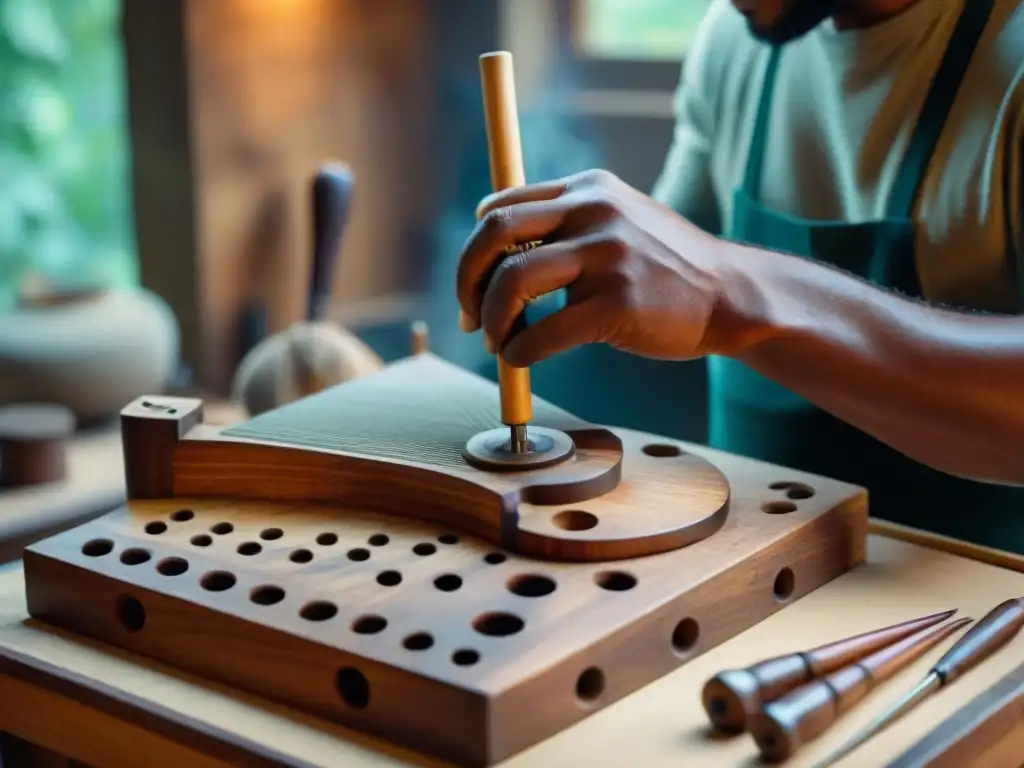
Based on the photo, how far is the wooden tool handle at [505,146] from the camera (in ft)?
2.90

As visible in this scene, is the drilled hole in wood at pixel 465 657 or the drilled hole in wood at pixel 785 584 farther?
the drilled hole in wood at pixel 785 584

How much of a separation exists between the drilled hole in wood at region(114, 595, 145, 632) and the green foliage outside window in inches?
48.1

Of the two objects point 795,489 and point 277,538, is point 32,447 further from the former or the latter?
point 795,489

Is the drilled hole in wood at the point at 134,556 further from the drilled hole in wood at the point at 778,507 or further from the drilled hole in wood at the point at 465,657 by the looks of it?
the drilled hole in wood at the point at 778,507

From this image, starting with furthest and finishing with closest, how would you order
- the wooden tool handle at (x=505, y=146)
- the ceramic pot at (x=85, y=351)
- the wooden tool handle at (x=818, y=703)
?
1. the ceramic pot at (x=85, y=351)
2. the wooden tool handle at (x=505, y=146)
3. the wooden tool handle at (x=818, y=703)

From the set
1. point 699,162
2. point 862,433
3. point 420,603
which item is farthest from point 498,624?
point 699,162

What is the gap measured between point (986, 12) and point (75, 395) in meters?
1.16

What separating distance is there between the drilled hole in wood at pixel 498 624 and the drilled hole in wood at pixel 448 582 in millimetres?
47

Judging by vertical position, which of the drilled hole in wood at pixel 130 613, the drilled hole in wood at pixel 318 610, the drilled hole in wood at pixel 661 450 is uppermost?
the drilled hole in wood at pixel 661 450

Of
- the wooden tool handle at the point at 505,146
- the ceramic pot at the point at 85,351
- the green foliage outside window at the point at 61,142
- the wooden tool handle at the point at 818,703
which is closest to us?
the wooden tool handle at the point at 818,703

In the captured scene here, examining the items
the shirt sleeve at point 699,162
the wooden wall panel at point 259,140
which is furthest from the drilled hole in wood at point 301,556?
the wooden wall panel at point 259,140

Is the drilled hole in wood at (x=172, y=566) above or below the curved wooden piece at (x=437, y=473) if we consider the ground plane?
below

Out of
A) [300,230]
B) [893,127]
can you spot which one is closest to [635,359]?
[893,127]

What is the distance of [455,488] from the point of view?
2.81ft
